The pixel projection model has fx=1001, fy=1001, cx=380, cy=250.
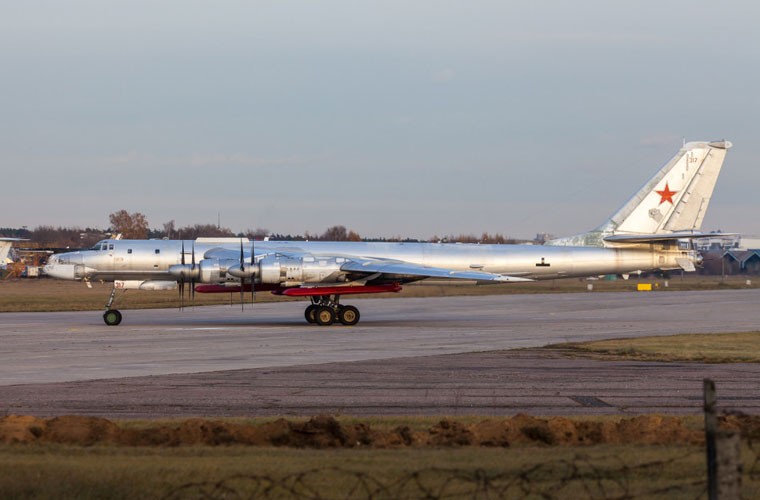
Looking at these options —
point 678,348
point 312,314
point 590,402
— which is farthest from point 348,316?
point 590,402

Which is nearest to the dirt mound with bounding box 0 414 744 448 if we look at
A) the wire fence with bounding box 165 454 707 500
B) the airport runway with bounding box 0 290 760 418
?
the wire fence with bounding box 165 454 707 500

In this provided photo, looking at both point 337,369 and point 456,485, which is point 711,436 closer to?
point 456,485

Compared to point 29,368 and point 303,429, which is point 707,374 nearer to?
point 303,429

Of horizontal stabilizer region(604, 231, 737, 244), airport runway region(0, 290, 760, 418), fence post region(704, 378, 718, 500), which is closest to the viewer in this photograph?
fence post region(704, 378, 718, 500)

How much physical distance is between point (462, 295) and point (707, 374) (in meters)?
43.3

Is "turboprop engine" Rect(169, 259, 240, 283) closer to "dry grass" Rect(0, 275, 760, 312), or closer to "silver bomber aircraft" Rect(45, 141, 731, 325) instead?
"silver bomber aircraft" Rect(45, 141, 731, 325)

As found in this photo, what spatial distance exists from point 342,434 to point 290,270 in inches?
928

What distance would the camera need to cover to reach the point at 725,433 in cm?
Answer: 584

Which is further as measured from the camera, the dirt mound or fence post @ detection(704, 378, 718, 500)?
the dirt mound

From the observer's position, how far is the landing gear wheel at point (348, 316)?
35.3m

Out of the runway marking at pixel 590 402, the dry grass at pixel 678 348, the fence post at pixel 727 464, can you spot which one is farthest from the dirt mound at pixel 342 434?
the dry grass at pixel 678 348

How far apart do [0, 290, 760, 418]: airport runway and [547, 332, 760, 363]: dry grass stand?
137cm

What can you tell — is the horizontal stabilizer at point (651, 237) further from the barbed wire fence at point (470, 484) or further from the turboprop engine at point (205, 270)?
the barbed wire fence at point (470, 484)

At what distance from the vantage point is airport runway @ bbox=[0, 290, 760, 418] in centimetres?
1495
